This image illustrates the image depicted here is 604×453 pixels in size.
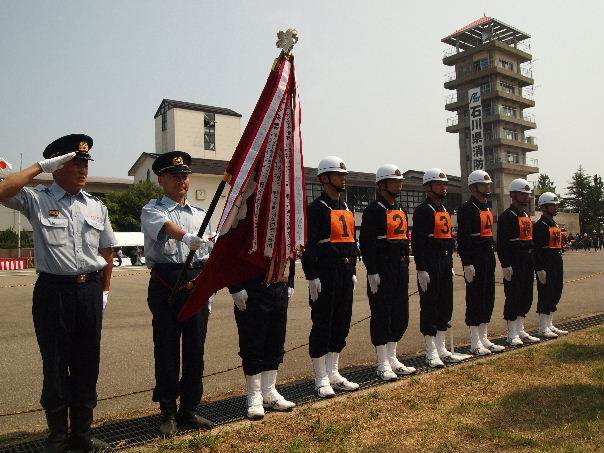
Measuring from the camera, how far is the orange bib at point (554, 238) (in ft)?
32.1

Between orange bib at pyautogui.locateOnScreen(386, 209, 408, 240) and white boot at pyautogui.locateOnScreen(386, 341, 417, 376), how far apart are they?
1.37m

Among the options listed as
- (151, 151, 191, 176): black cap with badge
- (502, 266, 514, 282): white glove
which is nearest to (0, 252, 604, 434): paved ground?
(502, 266, 514, 282): white glove

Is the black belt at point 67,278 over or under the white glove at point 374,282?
over

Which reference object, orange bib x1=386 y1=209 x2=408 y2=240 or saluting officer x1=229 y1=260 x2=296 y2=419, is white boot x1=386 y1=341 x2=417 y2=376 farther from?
saluting officer x1=229 y1=260 x2=296 y2=419

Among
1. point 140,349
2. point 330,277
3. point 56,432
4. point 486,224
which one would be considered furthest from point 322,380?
point 140,349

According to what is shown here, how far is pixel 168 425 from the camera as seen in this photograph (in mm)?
4859

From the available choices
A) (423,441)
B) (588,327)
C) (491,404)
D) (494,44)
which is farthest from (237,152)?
(494,44)

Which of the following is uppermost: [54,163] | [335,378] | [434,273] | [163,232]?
[54,163]

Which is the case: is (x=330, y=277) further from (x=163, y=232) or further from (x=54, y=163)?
(x=54, y=163)

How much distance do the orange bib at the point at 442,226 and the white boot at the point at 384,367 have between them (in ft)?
6.02

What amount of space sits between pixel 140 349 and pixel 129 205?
1627 inches

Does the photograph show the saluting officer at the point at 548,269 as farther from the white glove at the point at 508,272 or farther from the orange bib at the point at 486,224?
the orange bib at the point at 486,224

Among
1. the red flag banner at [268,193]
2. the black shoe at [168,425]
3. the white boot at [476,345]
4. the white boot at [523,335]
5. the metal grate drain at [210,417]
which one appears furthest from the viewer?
the white boot at [523,335]

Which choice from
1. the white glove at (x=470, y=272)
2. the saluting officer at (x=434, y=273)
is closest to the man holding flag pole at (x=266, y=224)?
the saluting officer at (x=434, y=273)
